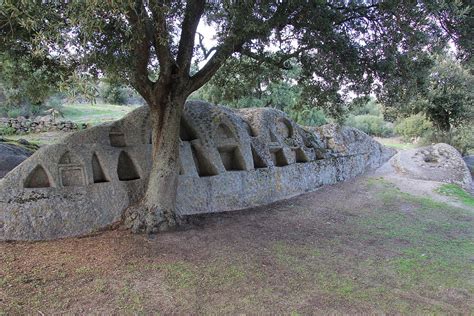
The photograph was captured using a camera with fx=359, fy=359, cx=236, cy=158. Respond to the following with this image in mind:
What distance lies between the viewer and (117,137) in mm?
9016

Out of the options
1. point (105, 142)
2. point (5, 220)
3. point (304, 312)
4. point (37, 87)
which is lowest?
point (304, 312)

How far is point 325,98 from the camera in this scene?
927cm

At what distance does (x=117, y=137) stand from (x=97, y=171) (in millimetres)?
1136

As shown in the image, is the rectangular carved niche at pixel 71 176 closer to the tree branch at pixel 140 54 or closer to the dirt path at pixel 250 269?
the dirt path at pixel 250 269

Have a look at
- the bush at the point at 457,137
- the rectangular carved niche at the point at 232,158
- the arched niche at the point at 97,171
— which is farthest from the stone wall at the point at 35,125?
the bush at the point at 457,137

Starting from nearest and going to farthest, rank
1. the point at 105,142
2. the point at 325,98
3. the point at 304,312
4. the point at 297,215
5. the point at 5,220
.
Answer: the point at 304,312 < the point at 5,220 < the point at 105,142 < the point at 325,98 < the point at 297,215

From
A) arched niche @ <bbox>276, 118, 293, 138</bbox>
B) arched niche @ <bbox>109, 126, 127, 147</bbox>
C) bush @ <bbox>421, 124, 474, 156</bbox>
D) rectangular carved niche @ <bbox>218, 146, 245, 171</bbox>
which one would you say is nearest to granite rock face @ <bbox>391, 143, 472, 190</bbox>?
arched niche @ <bbox>276, 118, 293, 138</bbox>

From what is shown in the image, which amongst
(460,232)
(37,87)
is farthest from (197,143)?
(460,232)

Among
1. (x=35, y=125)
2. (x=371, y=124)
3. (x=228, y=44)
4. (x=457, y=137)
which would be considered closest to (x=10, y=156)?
(x=228, y=44)

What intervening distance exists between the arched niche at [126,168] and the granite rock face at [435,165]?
12.2 meters

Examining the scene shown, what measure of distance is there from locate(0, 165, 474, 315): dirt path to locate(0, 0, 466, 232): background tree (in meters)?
1.43

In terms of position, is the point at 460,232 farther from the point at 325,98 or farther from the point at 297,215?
the point at 325,98

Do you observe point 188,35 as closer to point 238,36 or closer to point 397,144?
point 238,36

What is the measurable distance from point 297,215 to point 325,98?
3.27 m
